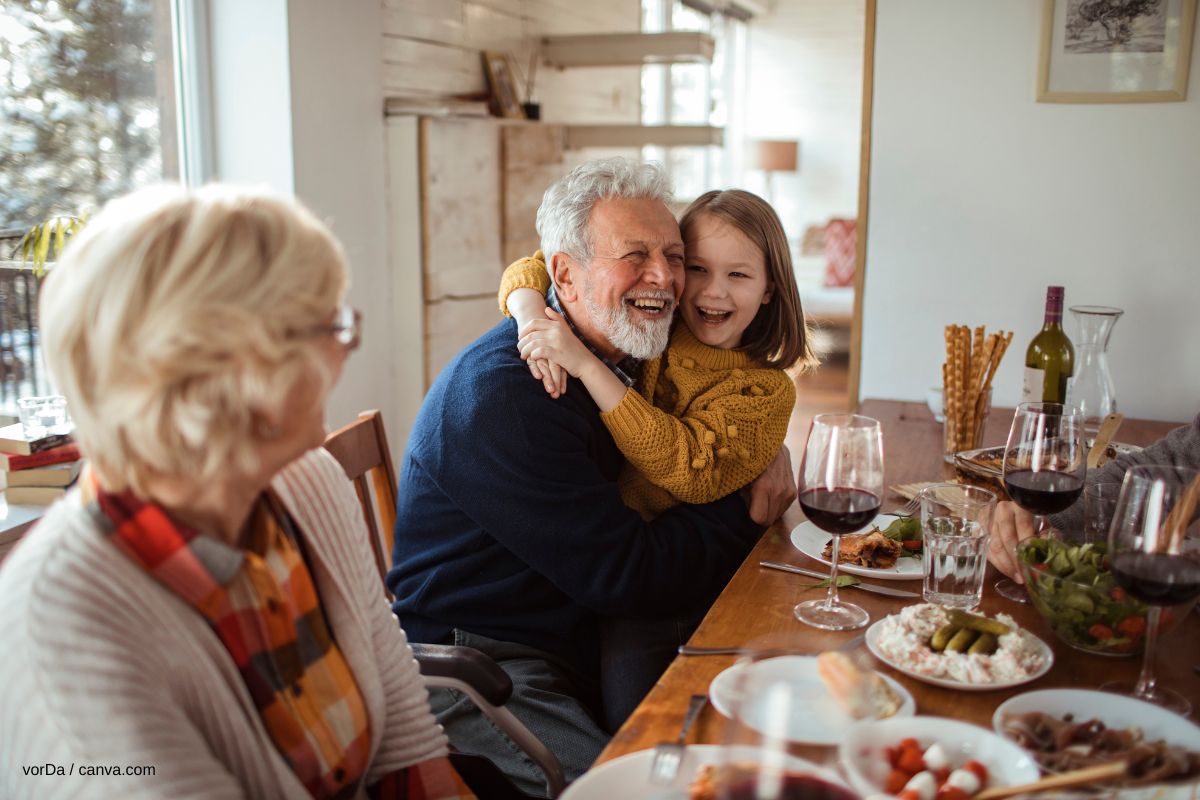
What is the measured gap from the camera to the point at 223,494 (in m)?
0.99

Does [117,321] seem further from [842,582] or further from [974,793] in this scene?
[842,582]

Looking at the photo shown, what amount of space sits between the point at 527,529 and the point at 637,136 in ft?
9.30

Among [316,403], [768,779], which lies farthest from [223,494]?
[768,779]

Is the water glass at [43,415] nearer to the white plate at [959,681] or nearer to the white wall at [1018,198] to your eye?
the white plate at [959,681]

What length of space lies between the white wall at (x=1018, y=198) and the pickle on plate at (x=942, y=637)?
5.77ft

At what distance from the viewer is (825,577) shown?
144 cm

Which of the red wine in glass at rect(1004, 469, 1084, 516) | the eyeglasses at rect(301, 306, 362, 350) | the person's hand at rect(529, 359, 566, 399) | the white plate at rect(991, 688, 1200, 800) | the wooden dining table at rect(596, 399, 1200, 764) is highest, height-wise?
the eyeglasses at rect(301, 306, 362, 350)

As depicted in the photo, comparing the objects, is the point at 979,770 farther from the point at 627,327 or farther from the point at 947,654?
the point at 627,327

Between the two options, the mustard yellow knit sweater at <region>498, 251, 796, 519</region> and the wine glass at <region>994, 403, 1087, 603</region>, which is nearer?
the wine glass at <region>994, 403, 1087, 603</region>

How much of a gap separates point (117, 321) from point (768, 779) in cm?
64

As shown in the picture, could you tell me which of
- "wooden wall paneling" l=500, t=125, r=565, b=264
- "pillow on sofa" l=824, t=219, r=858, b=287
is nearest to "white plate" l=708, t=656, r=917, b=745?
"wooden wall paneling" l=500, t=125, r=565, b=264

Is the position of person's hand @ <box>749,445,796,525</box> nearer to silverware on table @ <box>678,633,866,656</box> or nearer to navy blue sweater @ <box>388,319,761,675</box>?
navy blue sweater @ <box>388,319,761,675</box>

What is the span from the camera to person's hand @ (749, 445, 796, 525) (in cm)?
172

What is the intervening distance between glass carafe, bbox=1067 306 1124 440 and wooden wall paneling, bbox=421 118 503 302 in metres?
1.95
